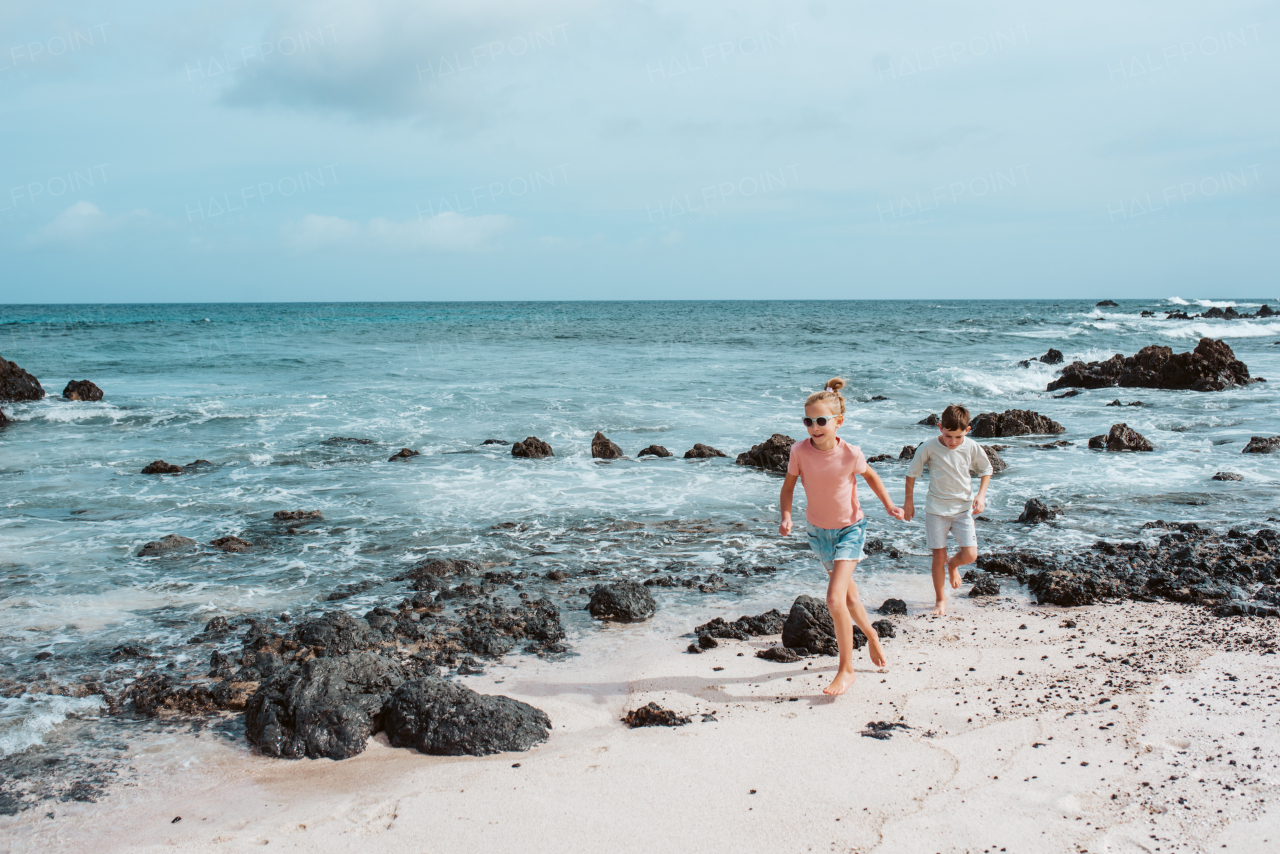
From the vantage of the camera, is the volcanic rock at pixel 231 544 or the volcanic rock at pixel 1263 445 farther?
the volcanic rock at pixel 1263 445

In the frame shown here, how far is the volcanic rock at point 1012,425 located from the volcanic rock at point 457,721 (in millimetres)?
13352

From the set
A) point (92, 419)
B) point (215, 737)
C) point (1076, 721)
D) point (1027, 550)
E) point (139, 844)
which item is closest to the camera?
point (139, 844)

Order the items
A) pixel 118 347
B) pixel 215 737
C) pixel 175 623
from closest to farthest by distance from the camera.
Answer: pixel 215 737, pixel 175 623, pixel 118 347

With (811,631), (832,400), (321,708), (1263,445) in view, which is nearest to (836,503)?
(832,400)

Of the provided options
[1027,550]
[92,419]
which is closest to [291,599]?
[1027,550]

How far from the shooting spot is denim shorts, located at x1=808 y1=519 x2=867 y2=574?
512cm

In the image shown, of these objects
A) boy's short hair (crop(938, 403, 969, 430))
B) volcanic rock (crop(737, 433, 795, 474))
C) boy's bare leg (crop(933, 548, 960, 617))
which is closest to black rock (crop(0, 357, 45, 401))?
volcanic rock (crop(737, 433, 795, 474))

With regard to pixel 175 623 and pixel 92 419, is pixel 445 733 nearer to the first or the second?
pixel 175 623

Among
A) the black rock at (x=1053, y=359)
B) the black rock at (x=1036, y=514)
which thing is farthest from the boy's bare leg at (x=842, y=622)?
the black rock at (x=1053, y=359)

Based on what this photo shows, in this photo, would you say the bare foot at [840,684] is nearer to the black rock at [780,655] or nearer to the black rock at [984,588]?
the black rock at [780,655]

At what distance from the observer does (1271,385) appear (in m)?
23.2

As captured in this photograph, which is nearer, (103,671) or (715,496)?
(103,671)

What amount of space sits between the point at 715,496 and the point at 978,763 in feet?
23.2

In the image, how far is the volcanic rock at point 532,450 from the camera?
1406cm
